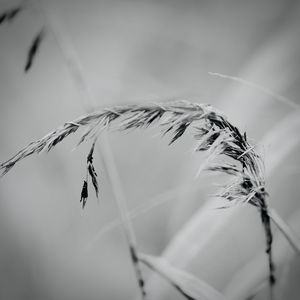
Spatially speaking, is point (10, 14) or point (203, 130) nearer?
point (203, 130)

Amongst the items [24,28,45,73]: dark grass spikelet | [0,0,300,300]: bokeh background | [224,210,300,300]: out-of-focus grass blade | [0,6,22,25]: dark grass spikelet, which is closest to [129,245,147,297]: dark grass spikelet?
[0,0,300,300]: bokeh background

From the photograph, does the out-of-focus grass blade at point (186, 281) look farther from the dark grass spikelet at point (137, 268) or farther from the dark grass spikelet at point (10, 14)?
the dark grass spikelet at point (10, 14)


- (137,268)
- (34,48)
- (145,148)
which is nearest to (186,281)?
(137,268)

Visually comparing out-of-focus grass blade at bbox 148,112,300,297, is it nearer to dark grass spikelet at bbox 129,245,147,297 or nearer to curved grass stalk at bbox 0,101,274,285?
dark grass spikelet at bbox 129,245,147,297

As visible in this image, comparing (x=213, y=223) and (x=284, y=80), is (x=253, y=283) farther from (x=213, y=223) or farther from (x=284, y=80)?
(x=284, y=80)

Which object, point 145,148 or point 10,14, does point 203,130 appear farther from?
point 10,14

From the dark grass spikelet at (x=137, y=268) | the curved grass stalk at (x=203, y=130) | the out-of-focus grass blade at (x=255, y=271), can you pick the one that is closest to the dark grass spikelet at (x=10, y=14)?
the curved grass stalk at (x=203, y=130)

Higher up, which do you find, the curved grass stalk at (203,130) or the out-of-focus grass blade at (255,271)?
the curved grass stalk at (203,130)
